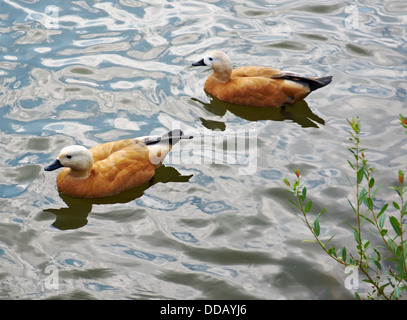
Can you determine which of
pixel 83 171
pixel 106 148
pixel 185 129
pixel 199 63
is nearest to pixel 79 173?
pixel 83 171

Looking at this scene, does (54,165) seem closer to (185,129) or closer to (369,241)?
(185,129)

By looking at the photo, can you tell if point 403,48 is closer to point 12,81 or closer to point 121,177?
point 121,177

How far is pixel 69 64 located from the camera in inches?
374

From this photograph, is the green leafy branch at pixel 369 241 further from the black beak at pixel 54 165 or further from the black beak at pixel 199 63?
the black beak at pixel 199 63

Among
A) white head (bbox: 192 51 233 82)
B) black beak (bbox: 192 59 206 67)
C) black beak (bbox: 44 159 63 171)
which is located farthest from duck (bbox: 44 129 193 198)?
black beak (bbox: 192 59 206 67)

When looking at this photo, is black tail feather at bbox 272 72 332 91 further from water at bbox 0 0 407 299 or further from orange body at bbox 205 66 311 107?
water at bbox 0 0 407 299

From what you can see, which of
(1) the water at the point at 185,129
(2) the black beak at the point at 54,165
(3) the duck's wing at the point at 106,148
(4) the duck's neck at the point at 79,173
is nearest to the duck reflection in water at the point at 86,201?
(1) the water at the point at 185,129

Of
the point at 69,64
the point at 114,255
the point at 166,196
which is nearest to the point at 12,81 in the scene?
the point at 69,64

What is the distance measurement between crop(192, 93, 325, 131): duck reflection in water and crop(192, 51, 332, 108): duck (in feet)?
0.24

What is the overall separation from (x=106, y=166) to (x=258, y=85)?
8.89ft

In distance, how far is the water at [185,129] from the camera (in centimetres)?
A: 586

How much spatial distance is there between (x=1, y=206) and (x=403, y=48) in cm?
674

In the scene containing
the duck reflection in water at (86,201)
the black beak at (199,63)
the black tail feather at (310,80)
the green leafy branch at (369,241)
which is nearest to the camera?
the green leafy branch at (369,241)

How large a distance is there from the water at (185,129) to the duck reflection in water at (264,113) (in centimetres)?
3
